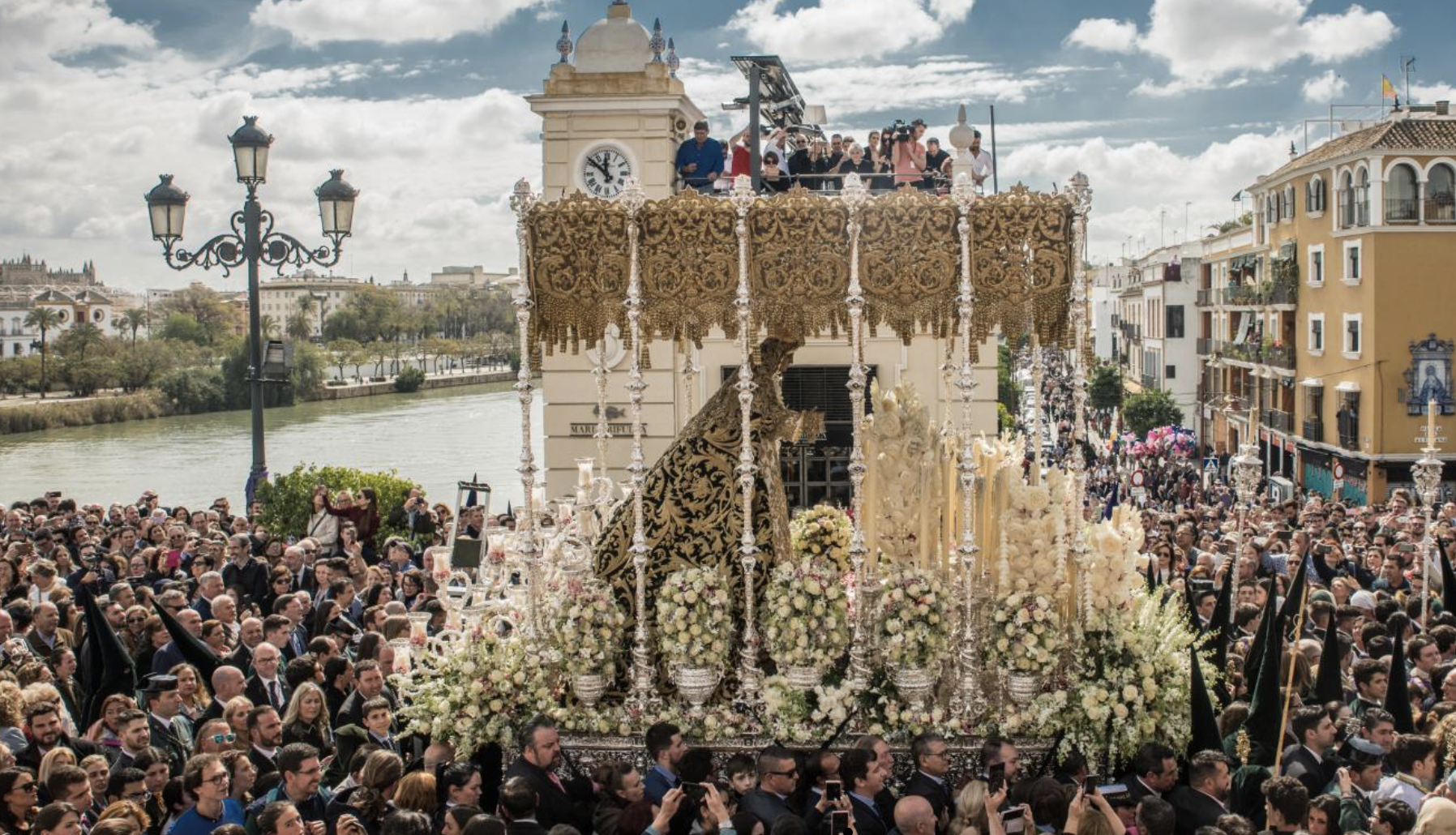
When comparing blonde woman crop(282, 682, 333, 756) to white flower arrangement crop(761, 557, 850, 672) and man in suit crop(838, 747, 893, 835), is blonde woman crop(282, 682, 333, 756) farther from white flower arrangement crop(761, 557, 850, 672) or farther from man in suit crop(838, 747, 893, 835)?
man in suit crop(838, 747, 893, 835)

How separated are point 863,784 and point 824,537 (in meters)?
2.68

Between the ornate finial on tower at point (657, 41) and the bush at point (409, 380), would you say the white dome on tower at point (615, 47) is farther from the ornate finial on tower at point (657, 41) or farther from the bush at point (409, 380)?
the bush at point (409, 380)

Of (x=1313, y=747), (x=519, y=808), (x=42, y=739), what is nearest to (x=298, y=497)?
(x=42, y=739)

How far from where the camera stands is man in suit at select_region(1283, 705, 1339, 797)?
5.95 m

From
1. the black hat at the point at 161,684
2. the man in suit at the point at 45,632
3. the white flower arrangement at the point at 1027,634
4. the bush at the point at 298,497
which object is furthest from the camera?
the bush at the point at 298,497

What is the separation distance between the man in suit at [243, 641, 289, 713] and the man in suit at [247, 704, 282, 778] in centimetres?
90

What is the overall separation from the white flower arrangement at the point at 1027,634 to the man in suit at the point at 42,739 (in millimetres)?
4105

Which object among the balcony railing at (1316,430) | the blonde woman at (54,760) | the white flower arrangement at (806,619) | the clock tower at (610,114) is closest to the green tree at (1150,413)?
the balcony railing at (1316,430)

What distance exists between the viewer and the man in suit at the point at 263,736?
19.5ft

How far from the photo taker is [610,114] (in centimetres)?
1590

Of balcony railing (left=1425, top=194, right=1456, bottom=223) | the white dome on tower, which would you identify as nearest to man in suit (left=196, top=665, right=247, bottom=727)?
the white dome on tower

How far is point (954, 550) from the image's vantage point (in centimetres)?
761

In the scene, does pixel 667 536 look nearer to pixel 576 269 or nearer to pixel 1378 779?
pixel 576 269

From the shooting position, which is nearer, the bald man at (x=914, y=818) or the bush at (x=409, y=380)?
the bald man at (x=914, y=818)
